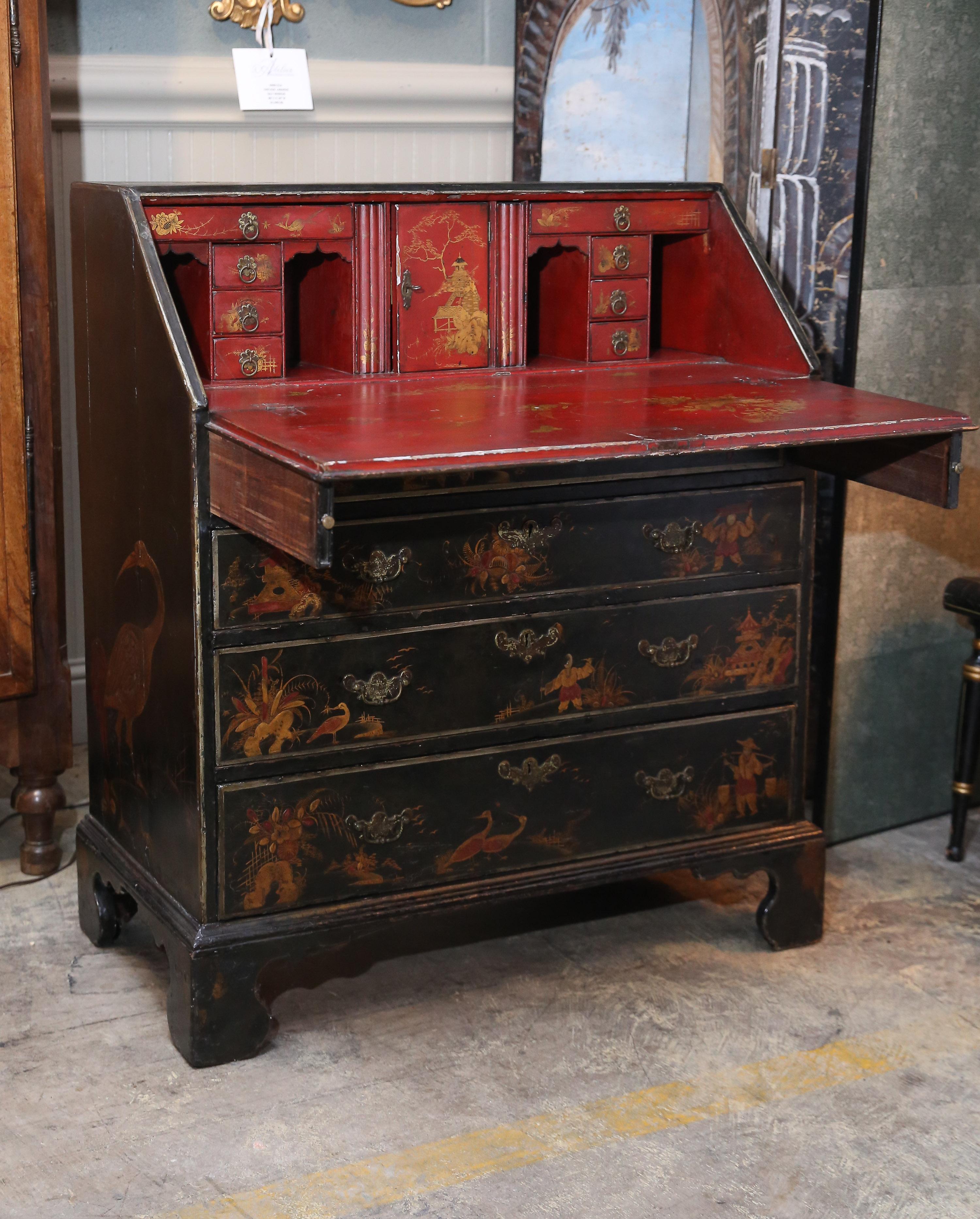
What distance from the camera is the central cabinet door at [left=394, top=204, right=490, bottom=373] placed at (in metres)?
2.72

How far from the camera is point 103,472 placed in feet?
8.87

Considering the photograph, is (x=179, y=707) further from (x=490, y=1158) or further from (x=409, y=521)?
(x=490, y=1158)

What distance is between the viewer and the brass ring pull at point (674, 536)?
8.79 feet

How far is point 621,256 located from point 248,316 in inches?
30.1

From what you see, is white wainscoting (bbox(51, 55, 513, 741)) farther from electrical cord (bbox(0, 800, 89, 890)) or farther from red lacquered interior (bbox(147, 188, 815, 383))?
red lacquered interior (bbox(147, 188, 815, 383))

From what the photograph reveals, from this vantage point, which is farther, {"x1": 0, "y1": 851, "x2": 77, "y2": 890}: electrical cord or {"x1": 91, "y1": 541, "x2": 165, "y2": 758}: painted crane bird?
{"x1": 0, "y1": 851, "x2": 77, "y2": 890}: electrical cord

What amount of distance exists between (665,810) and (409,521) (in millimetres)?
798

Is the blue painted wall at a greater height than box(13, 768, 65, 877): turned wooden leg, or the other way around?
the blue painted wall

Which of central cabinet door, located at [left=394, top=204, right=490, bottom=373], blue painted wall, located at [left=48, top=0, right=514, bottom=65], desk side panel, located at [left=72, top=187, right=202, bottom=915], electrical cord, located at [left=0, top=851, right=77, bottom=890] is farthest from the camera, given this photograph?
blue painted wall, located at [left=48, top=0, right=514, bottom=65]

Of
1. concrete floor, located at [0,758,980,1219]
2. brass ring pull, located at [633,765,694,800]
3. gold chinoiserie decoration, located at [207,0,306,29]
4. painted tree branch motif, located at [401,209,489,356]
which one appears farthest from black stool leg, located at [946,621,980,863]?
gold chinoiserie decoration, located at [207,0,306,29]

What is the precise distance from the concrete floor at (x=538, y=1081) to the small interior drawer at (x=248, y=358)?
114cm

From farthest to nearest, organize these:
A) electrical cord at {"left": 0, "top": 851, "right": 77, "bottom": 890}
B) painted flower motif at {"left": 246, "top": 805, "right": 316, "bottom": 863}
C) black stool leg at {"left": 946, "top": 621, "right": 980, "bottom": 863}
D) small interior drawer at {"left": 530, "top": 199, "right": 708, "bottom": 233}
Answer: black stool leg at {"left": 946, "top": 621, "right": 980, "bottom": 863}, electrical cord at {"left": 0, "top": 851, "right": 77, "bottom": 890}, small interior drawer at {"left": 530, "top": 199, "right": 708, "bottom": 233}, painted flower motif at {"left": 246, "top": 805, "right": 316, "bottom": 863}

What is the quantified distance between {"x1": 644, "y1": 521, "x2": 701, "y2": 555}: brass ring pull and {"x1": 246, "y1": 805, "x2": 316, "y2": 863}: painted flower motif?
78cm

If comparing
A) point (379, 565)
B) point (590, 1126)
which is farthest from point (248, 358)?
point (590, 1126)
